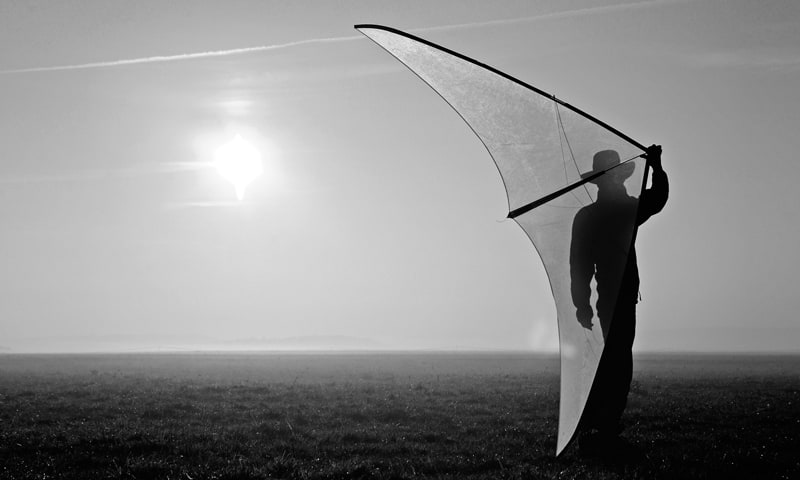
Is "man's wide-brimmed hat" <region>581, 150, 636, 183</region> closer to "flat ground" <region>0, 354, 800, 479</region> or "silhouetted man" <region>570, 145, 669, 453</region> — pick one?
"silhouetted man" <region>570, 145, 669, 453</region>

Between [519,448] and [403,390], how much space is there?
12303 millimetres

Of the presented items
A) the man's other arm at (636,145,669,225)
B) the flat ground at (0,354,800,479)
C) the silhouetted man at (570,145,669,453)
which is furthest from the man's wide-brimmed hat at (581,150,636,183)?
the flat ground at (0,354,800,479)

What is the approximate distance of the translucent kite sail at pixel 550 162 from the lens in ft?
26.2

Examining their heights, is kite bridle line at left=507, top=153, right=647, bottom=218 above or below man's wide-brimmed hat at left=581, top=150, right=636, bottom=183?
below

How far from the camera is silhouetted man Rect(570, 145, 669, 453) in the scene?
26.0 feet

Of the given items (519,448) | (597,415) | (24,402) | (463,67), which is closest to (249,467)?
(519,448)

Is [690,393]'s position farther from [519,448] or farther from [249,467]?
[249,467]

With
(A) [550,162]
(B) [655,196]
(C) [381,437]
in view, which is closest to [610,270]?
(B) [655,196]

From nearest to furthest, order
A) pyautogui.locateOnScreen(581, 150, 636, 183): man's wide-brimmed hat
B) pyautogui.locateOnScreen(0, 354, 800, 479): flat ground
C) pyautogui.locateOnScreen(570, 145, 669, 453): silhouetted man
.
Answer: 1. pyautogui.locateOnScreen(570, 145, 669, 453): silhouetted man
2. pyautogui.locateOnScreen(581, 150, 636, 183): man's wide-brimmed hat
3. pyautogui.locateOnScreen(0, 354, 800, 479): flat ground

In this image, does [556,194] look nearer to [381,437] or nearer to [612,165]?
[612,165]

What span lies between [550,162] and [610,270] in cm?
176

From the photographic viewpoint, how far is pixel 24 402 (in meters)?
18.6

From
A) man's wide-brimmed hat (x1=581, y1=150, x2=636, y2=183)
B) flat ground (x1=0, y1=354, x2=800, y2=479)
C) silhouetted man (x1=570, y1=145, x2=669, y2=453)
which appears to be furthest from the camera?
flat ground (x1=0, y1=354, x2=800, y2=479)

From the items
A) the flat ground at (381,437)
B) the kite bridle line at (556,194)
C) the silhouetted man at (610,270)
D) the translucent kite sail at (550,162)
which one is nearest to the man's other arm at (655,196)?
the silhouetted man at (610,270)
